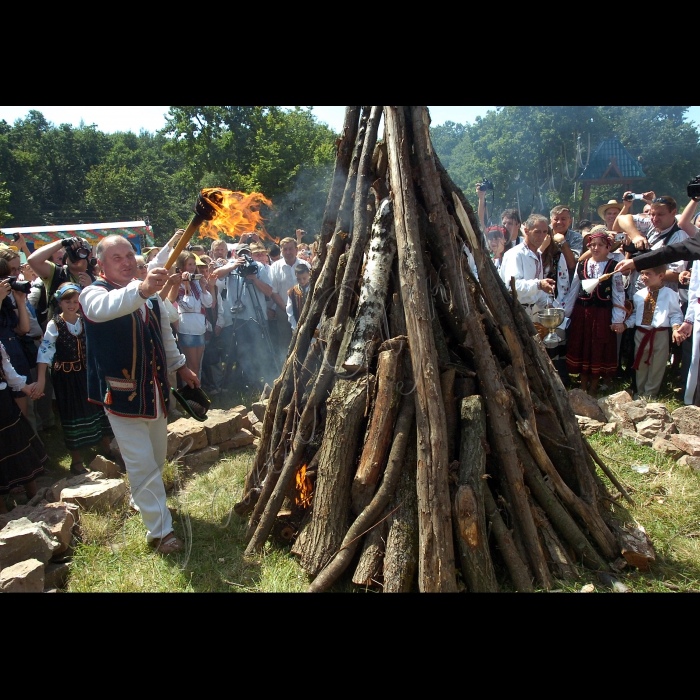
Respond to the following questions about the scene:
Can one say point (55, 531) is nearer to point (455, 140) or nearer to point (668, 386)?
point (668, 386)

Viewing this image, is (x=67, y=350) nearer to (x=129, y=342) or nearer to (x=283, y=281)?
(x=129, y=342)

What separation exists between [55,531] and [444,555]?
3084mm

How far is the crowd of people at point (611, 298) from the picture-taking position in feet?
21.9

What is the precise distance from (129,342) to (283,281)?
478 centimetres

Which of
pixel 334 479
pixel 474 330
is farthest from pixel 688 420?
pixel 334 479

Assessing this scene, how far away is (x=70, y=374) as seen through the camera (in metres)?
5.64

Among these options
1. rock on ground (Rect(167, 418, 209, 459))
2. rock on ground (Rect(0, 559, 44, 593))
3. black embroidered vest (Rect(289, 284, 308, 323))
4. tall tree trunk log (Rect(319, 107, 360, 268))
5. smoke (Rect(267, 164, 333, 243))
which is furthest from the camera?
smoke (Rect(267, 164, 333, 243))

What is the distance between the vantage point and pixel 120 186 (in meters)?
40.8

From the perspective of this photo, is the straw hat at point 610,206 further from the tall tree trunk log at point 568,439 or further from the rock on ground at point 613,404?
the tall tree trunk log at point 568,439

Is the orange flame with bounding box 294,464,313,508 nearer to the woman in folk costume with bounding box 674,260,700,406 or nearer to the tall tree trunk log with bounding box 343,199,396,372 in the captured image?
the tall tree trunk log with bounding box 343,199,396,372

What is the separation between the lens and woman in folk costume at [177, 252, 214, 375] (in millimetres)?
7512

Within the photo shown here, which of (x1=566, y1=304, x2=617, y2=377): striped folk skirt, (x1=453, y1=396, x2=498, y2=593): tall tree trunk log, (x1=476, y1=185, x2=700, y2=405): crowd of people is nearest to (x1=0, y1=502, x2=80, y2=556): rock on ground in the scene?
(x1=453, y1=396, x2=498, y2=593): tall tree trunk log

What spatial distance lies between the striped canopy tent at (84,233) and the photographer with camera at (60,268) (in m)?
11.2

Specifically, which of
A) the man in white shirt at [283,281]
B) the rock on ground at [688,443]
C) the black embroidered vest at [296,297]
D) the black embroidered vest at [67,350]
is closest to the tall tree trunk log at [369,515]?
the rock on ground at [688,443]
